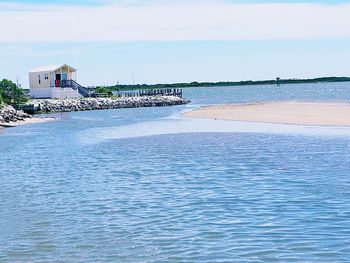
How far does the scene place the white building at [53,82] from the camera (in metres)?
84.6

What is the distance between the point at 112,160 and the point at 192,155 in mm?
3580

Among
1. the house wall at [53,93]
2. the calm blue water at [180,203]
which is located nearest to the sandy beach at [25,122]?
the calm blue water at [180,203]

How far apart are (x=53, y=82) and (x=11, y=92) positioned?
17229 millimetres

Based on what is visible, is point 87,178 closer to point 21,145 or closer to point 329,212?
point 329,212

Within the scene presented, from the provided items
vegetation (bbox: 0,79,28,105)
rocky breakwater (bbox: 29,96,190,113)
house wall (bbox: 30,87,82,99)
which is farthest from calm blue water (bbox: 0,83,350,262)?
house wall (bbox: 30,87,82,99)

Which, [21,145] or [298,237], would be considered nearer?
[298,237]

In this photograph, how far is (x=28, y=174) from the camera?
76.9 feet

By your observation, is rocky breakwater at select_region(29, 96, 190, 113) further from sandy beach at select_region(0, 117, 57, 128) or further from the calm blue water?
the calm blue water

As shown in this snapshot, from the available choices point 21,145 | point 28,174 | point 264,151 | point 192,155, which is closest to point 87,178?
point 28,174

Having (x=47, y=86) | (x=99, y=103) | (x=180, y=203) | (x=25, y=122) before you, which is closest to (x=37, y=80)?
(x=47, y=86)

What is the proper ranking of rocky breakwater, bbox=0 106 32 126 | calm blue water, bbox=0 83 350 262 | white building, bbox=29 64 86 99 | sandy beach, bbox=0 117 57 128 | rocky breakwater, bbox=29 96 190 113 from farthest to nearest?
white building, bbox=29 64 86 99 → rocky breakwater, bbox=29 96 190 113 → rocky breakwater, bbox=0 106 32 126 → sandy beach, bbox=0 117 57 128 → calm blue water, bbox=0 83 350 262

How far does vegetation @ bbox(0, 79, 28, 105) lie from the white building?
14353 mm

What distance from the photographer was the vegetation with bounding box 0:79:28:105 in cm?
6738

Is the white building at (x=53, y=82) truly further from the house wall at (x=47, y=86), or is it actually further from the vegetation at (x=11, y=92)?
the vegetation at (x=11, y=92)
